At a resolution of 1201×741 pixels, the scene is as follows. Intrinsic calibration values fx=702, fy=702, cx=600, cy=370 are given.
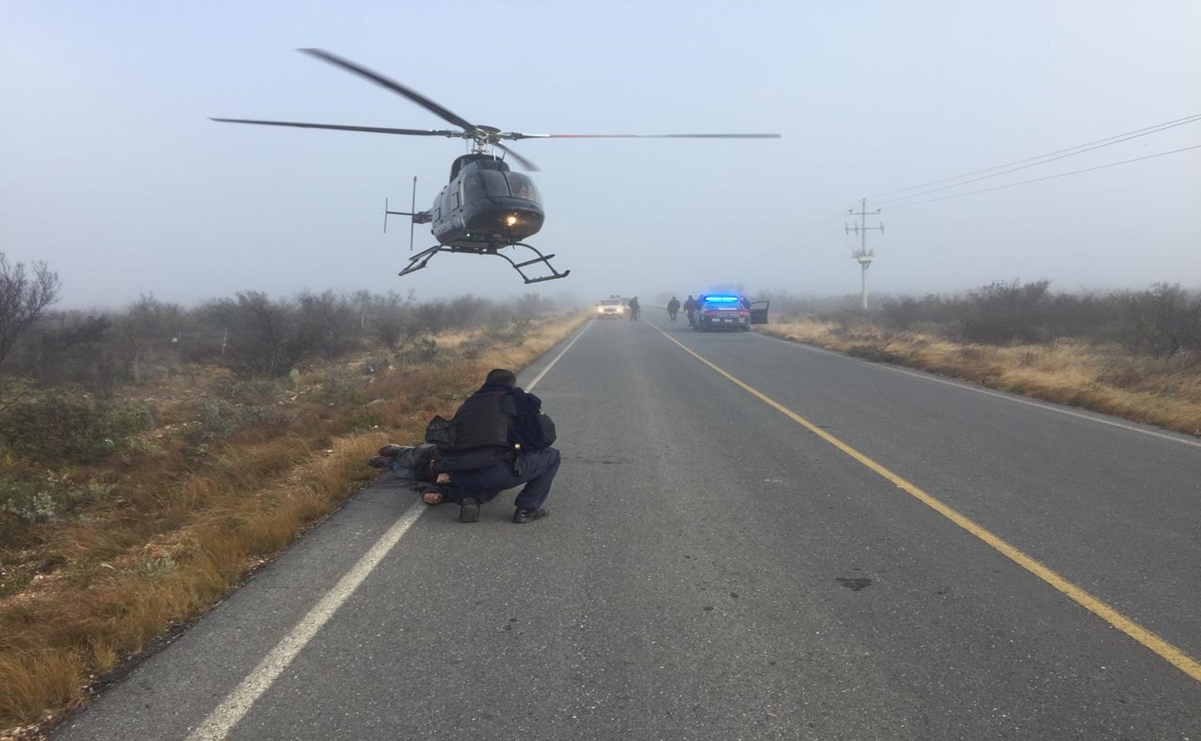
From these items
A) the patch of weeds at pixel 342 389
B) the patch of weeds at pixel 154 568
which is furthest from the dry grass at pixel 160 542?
the patch of weeds at pixel 342 389

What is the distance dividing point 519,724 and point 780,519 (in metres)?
3.23

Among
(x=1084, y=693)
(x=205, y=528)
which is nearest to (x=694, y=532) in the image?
(x=1084, y=693)

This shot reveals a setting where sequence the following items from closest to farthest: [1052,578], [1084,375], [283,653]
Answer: [283,653] < [1052,578] < [1084,375]

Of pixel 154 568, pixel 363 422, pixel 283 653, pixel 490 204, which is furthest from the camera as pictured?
pixel 490 204

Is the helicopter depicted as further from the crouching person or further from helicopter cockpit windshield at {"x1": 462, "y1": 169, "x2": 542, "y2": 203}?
the crouching person

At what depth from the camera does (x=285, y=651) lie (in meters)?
3.43

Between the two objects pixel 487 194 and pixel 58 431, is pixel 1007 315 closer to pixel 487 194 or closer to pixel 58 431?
pixel 487 194

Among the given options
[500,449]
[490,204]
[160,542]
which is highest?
[490,204]

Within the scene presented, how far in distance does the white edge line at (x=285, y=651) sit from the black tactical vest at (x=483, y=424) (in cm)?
86

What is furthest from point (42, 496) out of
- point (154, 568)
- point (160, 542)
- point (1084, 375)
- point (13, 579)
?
point (1084, 375)

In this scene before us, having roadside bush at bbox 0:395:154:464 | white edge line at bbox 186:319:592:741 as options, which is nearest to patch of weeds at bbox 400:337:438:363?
roadside bush at bbox 0:395:154:464

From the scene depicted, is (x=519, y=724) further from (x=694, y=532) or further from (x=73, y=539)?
(x=73, y=539)

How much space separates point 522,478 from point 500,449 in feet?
0.98

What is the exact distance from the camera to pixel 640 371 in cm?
1745
